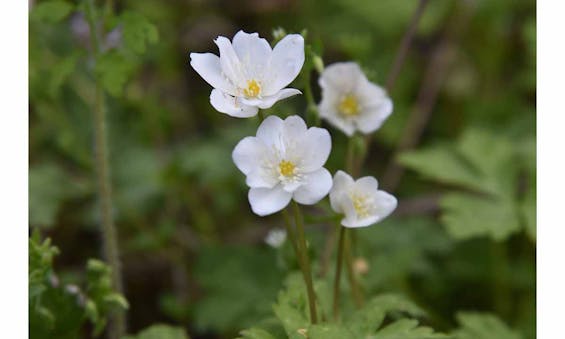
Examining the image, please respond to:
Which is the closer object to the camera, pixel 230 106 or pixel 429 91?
pixel 230 106

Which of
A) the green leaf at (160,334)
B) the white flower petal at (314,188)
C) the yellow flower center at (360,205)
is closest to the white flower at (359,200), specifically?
the yellow flower center at (360,205)

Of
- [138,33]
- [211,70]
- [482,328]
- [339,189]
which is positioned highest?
[138,33]

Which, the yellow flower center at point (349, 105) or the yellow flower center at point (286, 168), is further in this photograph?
the yellow flower center at point (349, 105)

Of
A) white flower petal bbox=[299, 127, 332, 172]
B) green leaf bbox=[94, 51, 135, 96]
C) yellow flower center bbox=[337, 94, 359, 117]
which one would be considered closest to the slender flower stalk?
green leaf bbox=[94, 51, 135, 96]

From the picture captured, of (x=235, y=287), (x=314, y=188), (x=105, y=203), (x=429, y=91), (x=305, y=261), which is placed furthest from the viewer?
(x=429, y=91)

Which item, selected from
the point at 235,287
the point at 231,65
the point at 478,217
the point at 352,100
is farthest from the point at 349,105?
the point at 235,287

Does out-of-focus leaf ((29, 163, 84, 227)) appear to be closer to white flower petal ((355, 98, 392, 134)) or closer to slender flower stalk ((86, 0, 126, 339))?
slender flower stalk ((86, 0, 126, 339))

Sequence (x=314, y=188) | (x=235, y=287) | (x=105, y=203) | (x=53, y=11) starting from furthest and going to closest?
(x=235, y=287)
(x=105, y=203)
(x=53, y=11)
(x=314, y=188)

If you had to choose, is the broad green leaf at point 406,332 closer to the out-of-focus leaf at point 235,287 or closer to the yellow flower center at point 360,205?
the yellow flower center at point 360,205

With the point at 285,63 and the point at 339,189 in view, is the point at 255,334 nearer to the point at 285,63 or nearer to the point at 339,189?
the point at 339,189
